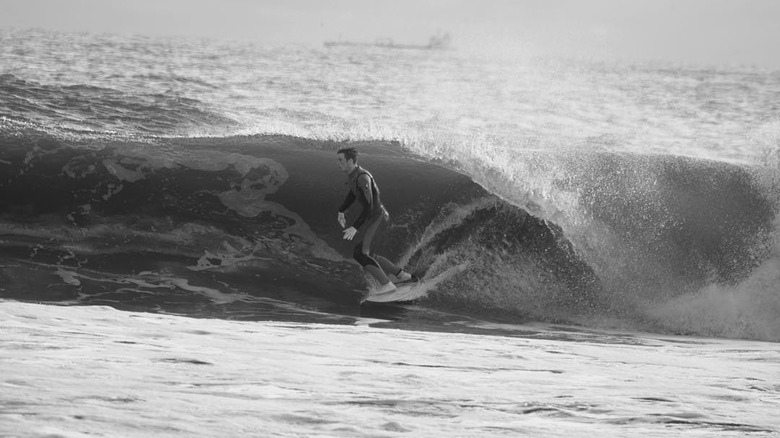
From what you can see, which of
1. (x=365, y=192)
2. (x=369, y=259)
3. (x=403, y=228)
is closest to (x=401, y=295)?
(x=369, y=259)

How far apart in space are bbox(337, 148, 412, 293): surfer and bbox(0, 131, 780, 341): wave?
402mm

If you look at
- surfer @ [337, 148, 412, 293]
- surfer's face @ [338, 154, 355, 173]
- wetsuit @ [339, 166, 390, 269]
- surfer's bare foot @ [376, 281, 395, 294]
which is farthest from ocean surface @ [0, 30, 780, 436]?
surfer's face @ [338, 154, 355, 173]

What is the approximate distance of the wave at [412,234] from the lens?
943 centimetres

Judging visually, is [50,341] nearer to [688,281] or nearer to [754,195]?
[688,281]

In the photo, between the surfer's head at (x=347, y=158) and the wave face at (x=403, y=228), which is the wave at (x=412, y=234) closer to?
the wave face at (x=403, y=228)

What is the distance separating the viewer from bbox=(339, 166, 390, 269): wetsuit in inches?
376

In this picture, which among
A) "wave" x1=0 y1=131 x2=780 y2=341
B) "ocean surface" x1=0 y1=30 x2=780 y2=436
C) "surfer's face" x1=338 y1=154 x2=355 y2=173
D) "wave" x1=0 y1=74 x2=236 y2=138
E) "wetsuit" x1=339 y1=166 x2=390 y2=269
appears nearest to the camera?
"ocean surface" x1=0 y1=30 x2=780 y2=436

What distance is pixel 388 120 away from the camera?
2930cm

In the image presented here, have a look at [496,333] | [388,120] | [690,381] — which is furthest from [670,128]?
[690,381]

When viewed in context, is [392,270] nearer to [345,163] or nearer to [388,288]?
[388,288]

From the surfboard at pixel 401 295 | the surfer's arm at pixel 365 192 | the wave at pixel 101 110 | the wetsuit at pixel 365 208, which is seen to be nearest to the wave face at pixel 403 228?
the surfboard at pixel 401 295

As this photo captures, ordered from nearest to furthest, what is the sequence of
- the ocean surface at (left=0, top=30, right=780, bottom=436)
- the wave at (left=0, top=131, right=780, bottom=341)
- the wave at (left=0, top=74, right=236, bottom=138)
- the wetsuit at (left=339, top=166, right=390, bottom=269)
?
the ocean surface at (left=0, top=30, right=780, bottom=436) → the wave at (left=0, top=131, right=780, bottom=341) → the wetsuit at (left=339, top=166, right=390, bottom=269) → the wave at (left=0, top=74, right=236, bottom=138)

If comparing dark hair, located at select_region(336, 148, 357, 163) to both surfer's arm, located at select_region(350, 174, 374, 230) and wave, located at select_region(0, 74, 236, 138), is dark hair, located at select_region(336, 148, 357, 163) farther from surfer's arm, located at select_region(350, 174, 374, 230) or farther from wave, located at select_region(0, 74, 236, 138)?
wave, located at select_region(0, 74, 236, 138)

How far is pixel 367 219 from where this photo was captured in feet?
31.9
